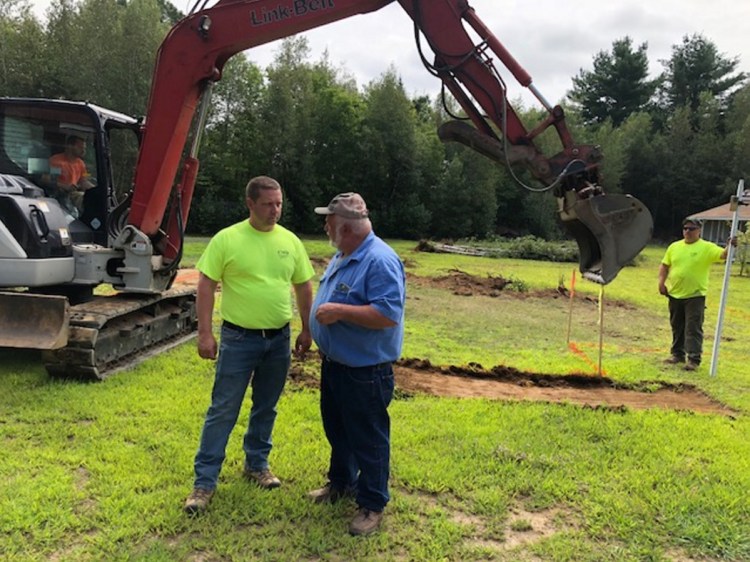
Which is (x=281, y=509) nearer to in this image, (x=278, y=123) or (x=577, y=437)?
(x=577, y=437)

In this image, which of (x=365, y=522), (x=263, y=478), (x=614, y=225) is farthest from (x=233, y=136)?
(x=365, y=522)

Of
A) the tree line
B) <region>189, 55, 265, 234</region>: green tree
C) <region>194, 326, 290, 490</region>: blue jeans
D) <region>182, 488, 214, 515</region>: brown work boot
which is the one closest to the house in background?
the tree line

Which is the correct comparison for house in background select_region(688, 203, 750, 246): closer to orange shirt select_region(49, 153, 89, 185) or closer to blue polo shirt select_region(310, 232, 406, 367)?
orange shirt select_region(49, 153, 89, 185)

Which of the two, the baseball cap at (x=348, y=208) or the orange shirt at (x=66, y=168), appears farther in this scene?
the orange shirt at (x=66, y=168)

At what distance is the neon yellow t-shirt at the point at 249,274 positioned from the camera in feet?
11.3

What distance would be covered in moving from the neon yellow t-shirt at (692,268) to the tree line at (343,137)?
18.7 metres

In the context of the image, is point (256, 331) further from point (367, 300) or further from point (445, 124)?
point (445, 124)

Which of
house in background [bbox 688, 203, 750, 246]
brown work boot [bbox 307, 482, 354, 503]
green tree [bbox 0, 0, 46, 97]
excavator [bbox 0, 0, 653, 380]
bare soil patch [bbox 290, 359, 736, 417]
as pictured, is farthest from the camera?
house in background [bbox 688, 203, 750, 246]

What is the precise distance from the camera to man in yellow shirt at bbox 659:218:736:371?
24.9 ft

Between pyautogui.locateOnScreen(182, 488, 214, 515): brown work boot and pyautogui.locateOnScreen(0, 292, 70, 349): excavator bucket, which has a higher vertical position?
pyautogui.locateOnScreen(0, 292, 70, 349): excavator bucket

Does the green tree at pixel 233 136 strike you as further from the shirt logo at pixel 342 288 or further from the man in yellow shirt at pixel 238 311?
the shirt logo at pixel 342 288

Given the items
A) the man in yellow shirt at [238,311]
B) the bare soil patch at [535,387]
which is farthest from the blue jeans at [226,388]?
the bare soil patch at [535,387]

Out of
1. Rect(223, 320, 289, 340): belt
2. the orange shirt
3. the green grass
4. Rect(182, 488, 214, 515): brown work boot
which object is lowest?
the green grass

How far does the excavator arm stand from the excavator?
0.4 inches
